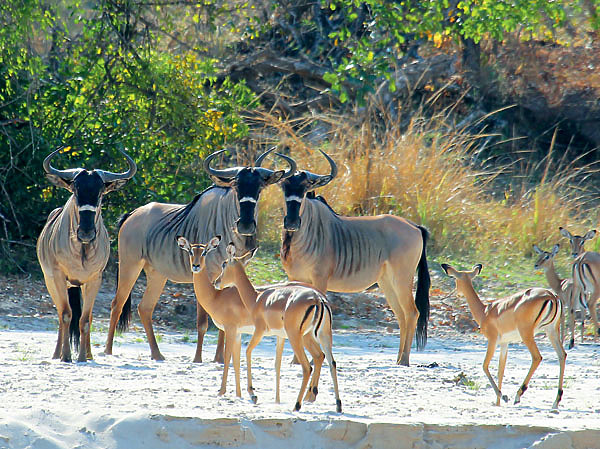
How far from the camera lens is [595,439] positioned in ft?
19.8

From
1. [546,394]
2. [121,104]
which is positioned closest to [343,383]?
[546,394]

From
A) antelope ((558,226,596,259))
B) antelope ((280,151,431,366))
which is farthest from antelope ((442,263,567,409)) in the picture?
antelope ((558,226,596,259))

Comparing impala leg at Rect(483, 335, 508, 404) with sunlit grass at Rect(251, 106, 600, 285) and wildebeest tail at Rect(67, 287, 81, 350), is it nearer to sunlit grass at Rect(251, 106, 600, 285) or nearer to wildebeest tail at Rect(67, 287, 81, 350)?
wildebeest tail at Rect(67, 287, 81, 350)

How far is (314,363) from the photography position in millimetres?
6527

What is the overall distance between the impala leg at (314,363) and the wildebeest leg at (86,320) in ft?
8.87

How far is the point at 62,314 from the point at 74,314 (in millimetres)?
502

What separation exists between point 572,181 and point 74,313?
12470 mm

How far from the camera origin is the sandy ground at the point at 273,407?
5.79 meters

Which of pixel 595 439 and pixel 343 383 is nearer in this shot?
pixel 595 439

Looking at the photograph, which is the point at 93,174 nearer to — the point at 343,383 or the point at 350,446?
the point at 343,383

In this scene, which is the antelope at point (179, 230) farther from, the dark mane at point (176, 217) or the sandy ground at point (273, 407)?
the sandy ground at point (273, 407)

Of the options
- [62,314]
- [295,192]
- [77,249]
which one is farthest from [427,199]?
[62,314]

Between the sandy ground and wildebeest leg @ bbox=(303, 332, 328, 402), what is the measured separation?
75 mm

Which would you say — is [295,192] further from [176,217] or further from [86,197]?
[86,197]
